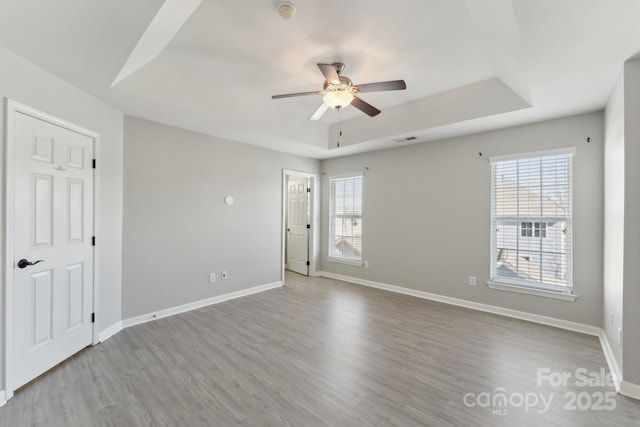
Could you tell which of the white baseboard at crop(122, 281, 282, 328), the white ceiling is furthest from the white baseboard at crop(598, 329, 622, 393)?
the white baseboard at crop(122, 281, 282, 328)

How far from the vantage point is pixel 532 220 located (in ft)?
12.0

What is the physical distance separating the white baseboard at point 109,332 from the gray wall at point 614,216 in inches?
188

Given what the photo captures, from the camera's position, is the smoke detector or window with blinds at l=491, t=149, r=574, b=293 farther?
window with blinds at l=491, t=149, r=574, b=293

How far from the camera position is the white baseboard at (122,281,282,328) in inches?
136

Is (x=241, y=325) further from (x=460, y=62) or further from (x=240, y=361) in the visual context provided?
(x=460, y=62)

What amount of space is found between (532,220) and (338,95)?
9.80 feet

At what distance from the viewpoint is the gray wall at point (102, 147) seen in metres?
2.27

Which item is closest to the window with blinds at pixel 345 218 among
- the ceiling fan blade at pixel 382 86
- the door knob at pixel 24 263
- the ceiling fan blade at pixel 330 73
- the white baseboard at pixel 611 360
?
the ceiling fan blade at pixel 382 86

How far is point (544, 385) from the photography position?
2287 mm

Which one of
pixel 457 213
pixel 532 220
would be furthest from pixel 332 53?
pixel 532 220

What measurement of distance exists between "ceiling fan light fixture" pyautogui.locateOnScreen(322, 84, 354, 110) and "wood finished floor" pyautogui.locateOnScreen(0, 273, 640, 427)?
2.43 meters

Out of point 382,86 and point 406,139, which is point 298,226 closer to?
point 406,139

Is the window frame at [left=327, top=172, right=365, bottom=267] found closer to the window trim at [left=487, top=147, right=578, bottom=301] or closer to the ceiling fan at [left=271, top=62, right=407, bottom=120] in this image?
the window trim at [left=487, top=147, right=578, bottom=301]

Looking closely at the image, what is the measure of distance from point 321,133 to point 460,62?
2509mm
